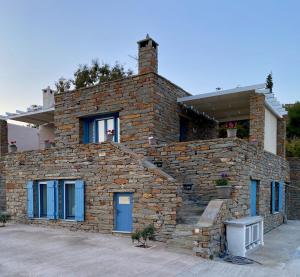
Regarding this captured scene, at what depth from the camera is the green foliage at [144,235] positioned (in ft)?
25.4

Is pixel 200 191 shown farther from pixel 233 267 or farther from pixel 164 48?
pixel 164 48

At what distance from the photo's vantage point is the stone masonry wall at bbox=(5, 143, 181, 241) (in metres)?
8.39

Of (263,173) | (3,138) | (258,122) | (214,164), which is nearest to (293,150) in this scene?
(263,173)

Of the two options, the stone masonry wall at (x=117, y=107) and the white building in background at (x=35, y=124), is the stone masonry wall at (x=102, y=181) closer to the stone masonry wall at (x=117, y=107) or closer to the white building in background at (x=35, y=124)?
the stone masonry wall at (x=117, y=107)

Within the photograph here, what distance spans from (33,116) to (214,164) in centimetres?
→ 1134

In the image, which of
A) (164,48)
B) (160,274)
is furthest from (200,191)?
(164,48)

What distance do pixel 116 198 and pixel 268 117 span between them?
7.42 metres

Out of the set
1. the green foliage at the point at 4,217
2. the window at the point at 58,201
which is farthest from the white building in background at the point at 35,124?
the green foliage at the point at 4,217

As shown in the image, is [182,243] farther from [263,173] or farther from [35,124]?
[35,124]

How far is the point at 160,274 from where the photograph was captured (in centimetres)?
567

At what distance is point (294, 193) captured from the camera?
15781mm

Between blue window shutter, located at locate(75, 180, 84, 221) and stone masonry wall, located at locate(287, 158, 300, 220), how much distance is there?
11312mm

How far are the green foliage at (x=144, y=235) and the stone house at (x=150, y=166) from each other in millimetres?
291

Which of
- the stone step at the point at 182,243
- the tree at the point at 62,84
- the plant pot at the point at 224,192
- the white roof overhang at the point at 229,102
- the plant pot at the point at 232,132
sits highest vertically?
the tree at the point at 62,84
